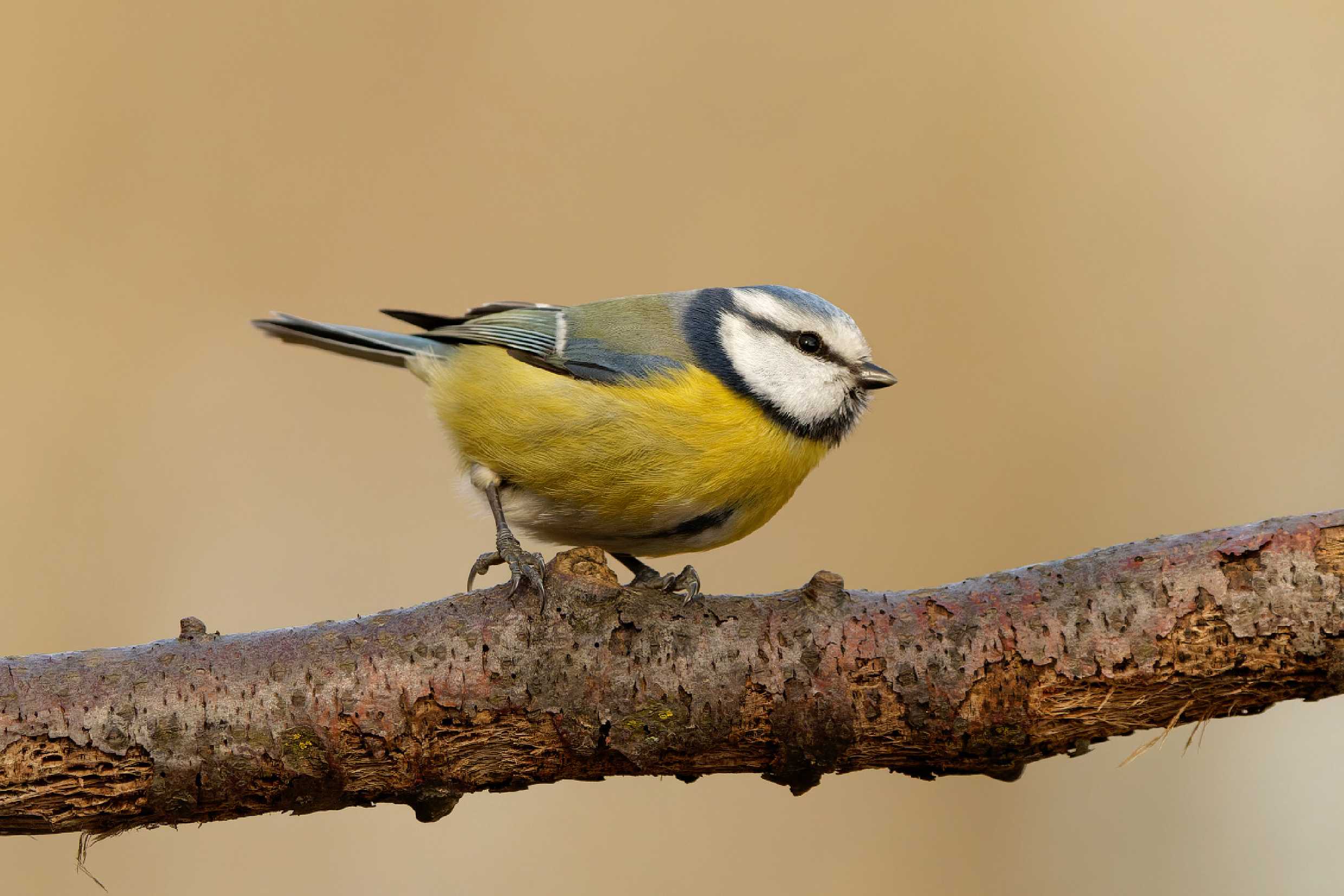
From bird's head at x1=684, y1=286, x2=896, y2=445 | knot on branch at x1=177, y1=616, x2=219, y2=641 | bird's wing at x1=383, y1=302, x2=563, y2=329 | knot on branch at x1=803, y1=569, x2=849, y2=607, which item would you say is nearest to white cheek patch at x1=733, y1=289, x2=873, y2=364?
bird's head at x1=684, y1=286, x2=896, y2=445

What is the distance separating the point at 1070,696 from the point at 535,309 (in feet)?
4.47

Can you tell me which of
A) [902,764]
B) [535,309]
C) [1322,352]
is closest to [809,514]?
[535,309]

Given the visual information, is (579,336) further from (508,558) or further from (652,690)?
(652,690)

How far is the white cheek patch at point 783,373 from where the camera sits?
2.06m

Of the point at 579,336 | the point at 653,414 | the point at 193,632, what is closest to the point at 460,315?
the point at 579,336

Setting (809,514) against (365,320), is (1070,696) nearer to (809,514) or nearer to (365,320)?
(809,514)

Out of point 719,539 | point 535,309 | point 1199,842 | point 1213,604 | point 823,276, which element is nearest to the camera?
point 1213,604

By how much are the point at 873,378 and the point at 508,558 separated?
783mm

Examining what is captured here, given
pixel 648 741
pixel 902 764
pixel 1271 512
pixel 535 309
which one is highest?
pixel 535 309

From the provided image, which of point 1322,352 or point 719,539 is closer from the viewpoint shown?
point 719,539

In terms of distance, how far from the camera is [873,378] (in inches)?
83.7

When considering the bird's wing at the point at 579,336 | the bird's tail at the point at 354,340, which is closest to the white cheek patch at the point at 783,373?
the bird's wing at the point at 579,336

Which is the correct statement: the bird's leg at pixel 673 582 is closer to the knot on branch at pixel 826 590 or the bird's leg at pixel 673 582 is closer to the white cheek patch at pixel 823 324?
the knot on branch at pixel 826 590

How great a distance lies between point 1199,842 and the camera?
9.67ft
